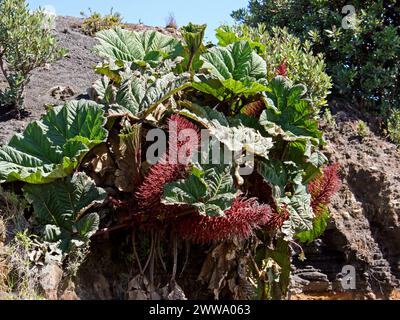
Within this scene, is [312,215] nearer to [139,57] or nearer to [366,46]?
[139,57]

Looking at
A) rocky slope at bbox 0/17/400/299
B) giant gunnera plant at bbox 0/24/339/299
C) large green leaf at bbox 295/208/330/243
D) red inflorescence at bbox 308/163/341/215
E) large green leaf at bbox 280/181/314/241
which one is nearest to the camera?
giant gunnera plant at bbox 0/24/339/299

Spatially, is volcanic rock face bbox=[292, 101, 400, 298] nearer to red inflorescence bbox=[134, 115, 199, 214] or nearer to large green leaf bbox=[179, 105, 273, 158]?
large green leaf bbox=[179, 105, 273, 158]

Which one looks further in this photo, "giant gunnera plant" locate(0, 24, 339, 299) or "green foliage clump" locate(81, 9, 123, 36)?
"green foliage clump" locate(81, 9, 123, 36)

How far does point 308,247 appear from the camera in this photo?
570 centimetres

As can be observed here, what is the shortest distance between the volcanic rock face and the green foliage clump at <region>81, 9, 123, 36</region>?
2.35 m

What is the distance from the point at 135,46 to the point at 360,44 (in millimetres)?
2907

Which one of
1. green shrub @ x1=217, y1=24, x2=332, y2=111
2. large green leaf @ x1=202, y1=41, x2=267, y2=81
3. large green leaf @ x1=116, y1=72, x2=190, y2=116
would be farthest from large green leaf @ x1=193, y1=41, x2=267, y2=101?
green shrub @ x1=217, y1=24, x2=332, y2=111

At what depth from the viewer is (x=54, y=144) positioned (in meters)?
4.25

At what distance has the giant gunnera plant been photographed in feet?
13.3

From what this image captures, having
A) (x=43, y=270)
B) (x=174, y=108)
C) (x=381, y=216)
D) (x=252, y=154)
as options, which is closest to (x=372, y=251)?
(x=381, y=216)

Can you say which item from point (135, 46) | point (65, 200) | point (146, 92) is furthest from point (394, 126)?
point (65, 200)

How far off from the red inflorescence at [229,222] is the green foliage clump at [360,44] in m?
2.99

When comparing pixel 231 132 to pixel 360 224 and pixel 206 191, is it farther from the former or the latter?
pixel 360 224

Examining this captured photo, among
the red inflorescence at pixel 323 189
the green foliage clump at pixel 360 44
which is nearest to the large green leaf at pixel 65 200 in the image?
the red inflorescence at pixel 323 189
